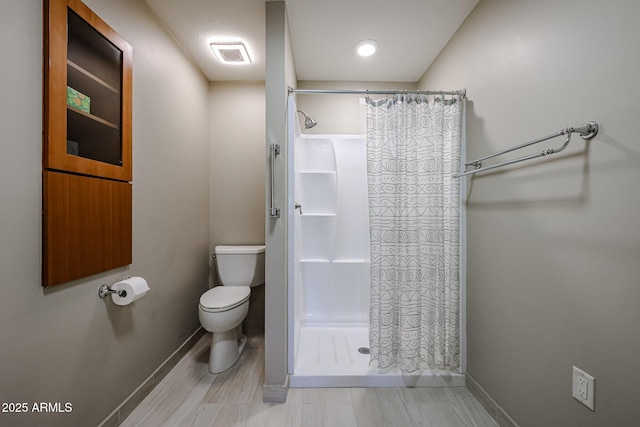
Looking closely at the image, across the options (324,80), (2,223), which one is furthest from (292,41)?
(2,223)

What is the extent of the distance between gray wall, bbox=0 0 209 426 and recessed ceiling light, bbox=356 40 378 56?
1367mm

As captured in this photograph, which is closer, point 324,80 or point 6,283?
point 6,283

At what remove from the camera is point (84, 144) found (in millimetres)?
1118

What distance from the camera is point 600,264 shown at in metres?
0.87

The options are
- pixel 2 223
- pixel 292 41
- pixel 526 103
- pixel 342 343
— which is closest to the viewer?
pixel 2 223

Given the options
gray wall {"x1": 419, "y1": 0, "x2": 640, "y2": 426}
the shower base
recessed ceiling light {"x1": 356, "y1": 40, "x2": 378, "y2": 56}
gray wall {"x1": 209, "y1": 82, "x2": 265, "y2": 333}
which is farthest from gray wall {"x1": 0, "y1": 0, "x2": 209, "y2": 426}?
gray wall {"x1": 419, "y1": 0, "x2": 640, "y2": 426}

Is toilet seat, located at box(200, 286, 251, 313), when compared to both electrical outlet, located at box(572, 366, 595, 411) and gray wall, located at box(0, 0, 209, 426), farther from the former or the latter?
electrical outlet, located at box(572, 366, 595, 411)

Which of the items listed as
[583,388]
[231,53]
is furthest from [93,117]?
[583,388]

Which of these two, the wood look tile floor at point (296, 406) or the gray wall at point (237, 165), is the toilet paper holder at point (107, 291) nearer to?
the wood look tile floor at point (296, 406)

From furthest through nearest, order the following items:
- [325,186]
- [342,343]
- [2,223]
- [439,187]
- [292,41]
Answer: [325,186] < [342,343] < [292,41] < [439,187] < [2,223]

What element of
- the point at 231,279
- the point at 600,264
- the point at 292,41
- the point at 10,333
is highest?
the point at 292,41

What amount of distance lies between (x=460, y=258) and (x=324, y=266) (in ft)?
3.97

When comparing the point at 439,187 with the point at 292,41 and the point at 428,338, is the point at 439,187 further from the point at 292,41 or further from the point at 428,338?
the point at 292,41

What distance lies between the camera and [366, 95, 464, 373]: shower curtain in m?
1.58
